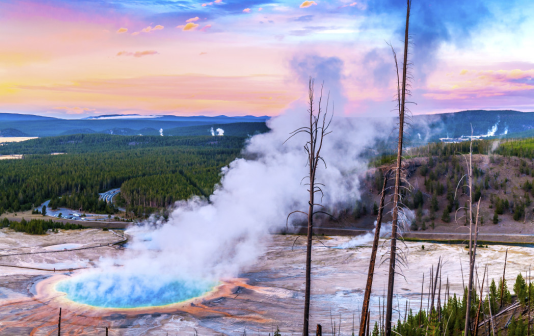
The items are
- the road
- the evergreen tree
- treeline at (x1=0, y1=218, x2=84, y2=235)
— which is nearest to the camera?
treeline at (x1=0, y1=218, x2=84, y2=235)

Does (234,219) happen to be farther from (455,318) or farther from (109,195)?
(109,195)

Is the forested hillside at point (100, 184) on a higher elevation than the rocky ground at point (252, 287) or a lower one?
higher

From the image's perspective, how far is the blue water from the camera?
33844mm

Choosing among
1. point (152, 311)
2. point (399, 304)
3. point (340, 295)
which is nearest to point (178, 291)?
point (152, 311)

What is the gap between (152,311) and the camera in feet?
104

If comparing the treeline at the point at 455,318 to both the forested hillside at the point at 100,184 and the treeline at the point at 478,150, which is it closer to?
the forested hillside at the point at 100,184

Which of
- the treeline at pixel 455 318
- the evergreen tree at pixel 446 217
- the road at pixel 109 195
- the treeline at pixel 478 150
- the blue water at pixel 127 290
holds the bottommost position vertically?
the blue water at pixel 127 290

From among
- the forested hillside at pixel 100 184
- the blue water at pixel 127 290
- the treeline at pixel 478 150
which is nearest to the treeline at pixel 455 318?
the blue water at pixel 127 290

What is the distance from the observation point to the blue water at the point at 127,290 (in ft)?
111

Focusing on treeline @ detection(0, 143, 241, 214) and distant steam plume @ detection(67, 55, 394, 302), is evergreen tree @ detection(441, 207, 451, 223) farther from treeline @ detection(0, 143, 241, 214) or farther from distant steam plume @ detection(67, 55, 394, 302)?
treeline @ detection(0, 143, 241, 214)

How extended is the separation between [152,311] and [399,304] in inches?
734

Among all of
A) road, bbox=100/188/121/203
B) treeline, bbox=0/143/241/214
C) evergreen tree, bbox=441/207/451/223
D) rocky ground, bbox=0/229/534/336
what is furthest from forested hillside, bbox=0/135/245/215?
evergreen tree, bbox=441/207/451/223

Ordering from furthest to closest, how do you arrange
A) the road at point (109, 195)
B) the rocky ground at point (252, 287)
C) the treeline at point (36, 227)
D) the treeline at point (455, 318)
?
the road at point (109, 195) → the treeline at point (36, 227) → the rocky ground at point (252, 287) → the treeline at point (455, 318)

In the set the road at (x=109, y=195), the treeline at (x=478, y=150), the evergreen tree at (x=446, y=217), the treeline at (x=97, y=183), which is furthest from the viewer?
the treeline at (x=478, y=150)
